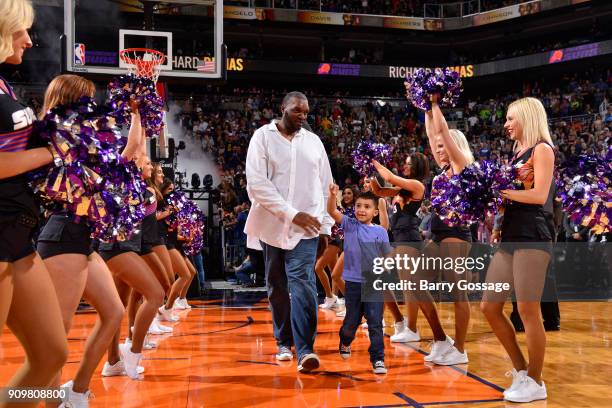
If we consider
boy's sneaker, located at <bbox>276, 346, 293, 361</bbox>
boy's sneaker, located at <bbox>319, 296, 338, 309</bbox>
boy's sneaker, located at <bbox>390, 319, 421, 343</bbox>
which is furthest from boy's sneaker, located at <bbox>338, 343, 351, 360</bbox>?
boy's sneaker, located at <bbox>319, 296, 338, 309</bbox>

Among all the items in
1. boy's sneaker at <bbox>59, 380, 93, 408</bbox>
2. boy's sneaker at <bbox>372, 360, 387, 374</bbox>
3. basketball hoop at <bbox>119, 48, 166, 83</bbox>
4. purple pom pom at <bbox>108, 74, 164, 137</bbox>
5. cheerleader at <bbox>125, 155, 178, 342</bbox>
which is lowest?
boy's sneaker at <bbox>372, 360, 387, 374</bbox>

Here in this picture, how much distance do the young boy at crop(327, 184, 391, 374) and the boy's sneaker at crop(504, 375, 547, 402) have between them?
3.44ft

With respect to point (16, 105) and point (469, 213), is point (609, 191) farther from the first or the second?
point (16, 105)

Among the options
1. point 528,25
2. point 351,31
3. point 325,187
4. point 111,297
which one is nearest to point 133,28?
point 325,187

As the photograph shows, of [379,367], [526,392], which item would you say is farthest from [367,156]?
[526,392]

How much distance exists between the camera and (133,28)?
9430 mm

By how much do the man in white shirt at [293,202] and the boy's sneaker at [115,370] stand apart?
118 cm

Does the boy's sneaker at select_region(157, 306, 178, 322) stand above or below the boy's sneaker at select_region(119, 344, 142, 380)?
below

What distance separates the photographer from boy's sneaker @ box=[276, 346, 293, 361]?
4.70 meters

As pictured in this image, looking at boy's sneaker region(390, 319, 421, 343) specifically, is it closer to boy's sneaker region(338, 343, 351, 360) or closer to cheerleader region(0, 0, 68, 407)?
boy's sneaker region(338, 343, 351, 360)

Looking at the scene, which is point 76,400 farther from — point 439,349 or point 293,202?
point 439,349

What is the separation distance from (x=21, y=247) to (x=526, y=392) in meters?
2.77

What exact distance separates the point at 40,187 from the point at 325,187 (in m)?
2.58

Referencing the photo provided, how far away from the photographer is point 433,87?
4.39 m
